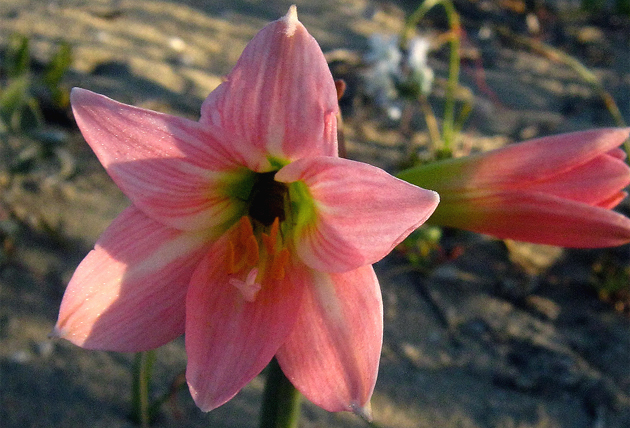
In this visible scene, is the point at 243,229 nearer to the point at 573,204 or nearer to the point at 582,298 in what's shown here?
the point at 573,204

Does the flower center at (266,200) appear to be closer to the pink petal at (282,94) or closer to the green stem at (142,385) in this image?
the pink petal at (282,94)

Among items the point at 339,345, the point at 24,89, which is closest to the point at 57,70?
the point at 24,89

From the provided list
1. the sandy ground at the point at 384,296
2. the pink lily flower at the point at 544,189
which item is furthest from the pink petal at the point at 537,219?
the sandy ground at the point at 384,296

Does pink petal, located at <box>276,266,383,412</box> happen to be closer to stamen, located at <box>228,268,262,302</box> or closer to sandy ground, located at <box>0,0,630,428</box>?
stamen, located at <box>228,268,262,302</box>

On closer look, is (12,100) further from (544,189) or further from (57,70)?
(544,189)

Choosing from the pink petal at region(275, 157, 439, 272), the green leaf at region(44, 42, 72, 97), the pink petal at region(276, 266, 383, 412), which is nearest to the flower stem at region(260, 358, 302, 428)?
the pink petal at region(276, 266, 383, 412)

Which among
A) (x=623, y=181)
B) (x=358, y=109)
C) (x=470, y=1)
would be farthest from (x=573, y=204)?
(x=470, y=1)
